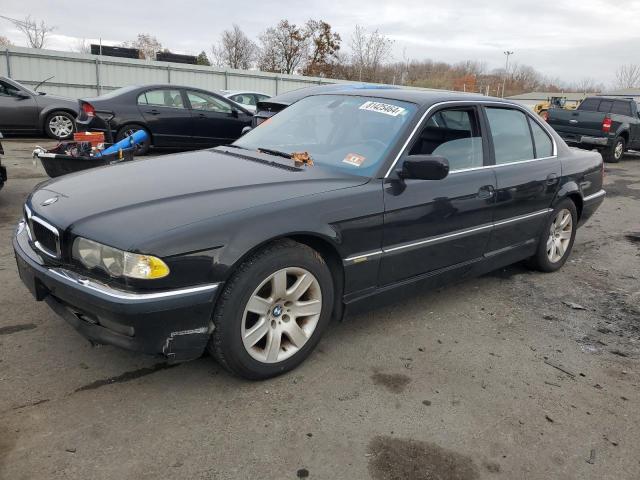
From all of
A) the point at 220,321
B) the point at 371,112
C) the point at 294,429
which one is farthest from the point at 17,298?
the point at 371,112

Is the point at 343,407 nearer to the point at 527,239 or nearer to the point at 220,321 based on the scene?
the point at 220,321

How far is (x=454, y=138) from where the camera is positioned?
3752 mm

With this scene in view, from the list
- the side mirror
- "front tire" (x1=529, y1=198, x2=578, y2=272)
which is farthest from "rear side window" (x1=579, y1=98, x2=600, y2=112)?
the side mirror

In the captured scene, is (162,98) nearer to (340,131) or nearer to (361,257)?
(340,131)

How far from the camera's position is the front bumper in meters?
2.34

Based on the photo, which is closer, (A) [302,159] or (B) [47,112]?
(A) [302,159]

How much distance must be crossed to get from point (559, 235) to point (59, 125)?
10912 millimetres

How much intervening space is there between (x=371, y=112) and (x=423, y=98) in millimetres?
379

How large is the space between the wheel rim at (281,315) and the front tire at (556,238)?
266 cm

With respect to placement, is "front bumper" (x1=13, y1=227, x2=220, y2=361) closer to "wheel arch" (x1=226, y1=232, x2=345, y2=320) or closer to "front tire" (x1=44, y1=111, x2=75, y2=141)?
"wheel arch" (x1=226, y1=232, x2=345, y2=320)

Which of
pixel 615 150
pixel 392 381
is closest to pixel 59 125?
pixel 392 381

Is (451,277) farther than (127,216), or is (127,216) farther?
(451,277)

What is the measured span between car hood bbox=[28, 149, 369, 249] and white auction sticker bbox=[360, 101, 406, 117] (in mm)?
663

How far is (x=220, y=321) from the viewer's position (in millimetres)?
2541
